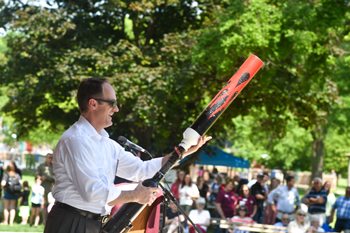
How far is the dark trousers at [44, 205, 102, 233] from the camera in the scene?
7.97ft

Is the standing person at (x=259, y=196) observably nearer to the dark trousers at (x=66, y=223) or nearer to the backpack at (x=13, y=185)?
the backpack at (x=13, y=185)

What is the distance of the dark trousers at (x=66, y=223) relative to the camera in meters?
2.43

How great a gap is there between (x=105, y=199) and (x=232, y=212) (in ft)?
28.4

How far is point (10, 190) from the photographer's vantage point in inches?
433

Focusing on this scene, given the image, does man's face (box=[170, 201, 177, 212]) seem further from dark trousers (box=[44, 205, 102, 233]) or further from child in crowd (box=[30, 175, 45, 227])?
dark trousers (box=[44, 205, 102, 233])

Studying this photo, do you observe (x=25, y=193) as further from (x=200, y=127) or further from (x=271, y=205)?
(x=200, y=127)

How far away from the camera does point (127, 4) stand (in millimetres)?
11867

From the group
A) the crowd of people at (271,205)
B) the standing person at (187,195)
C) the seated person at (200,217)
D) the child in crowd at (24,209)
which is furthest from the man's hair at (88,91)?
the child in crowd at (24,209)

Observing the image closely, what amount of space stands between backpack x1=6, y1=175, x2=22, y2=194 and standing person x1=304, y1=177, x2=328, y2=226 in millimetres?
7819

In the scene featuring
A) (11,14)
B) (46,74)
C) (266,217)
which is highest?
(11,14)

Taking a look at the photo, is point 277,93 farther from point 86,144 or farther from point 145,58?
point 86,144

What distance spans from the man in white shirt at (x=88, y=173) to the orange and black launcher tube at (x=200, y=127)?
0.11 meters

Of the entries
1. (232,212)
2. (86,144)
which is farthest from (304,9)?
(86,144)

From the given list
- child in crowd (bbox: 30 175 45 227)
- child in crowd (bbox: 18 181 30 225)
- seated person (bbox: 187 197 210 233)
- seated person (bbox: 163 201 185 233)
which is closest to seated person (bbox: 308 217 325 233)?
Result: seated person (bbox: 187 197 210 233)
